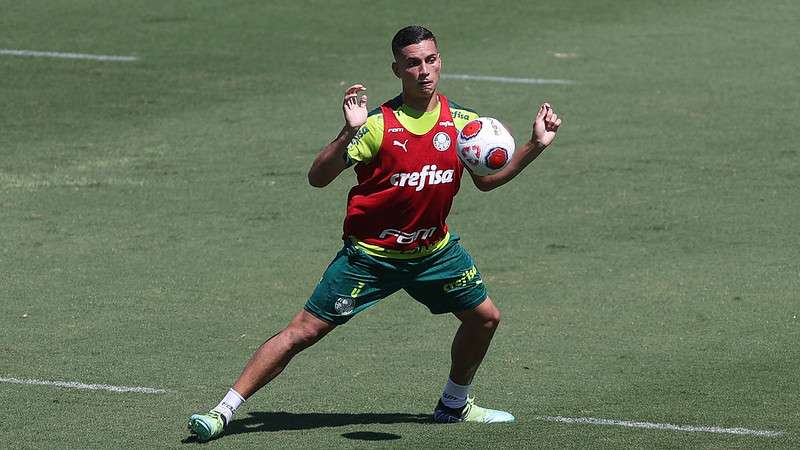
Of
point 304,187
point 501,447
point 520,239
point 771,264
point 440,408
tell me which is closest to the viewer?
point 501,447

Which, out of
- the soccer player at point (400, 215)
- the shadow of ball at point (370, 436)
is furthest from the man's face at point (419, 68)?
the shadow of ball at point (370, 436)

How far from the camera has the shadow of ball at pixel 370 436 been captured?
27.6ft

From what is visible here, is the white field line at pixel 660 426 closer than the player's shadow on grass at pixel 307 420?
Yes

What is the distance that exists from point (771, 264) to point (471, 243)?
8.25 feet

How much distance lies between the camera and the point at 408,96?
838cm

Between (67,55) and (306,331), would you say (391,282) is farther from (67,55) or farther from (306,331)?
(67,55)

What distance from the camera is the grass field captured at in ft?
30.4

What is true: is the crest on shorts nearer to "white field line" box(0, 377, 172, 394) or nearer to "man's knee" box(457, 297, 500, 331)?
"man's knee" box(457, 297, 500, 331)

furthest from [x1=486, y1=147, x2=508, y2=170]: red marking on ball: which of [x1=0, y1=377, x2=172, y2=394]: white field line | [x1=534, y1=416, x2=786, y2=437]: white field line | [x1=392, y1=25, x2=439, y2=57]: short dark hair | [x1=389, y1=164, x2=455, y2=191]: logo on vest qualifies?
[x1=0, y1=377, x2=172, y2=394]: white field line

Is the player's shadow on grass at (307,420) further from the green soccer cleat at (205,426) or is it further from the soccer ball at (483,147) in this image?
the soccer ball at (483,147)

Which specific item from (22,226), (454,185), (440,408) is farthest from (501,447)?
(22,226)

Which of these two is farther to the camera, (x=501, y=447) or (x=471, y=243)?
(x=471, y=243)

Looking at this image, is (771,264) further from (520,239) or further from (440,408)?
(440,408)

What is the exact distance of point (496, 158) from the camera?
27.5 feet
